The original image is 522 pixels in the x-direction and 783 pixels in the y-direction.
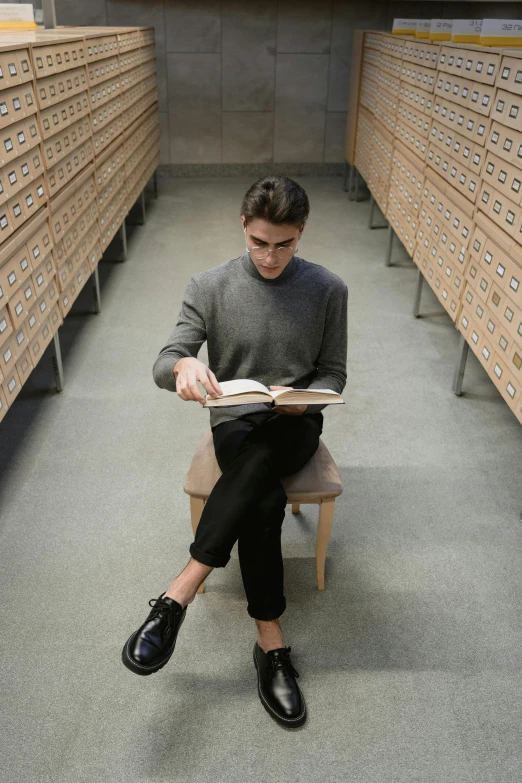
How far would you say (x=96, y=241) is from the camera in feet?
11.3

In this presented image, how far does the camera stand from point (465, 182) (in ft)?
8.98

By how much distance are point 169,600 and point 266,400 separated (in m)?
0.55

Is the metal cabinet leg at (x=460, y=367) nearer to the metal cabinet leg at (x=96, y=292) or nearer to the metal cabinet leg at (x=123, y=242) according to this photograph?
the metal cabinet leg at (x=96, y=292)

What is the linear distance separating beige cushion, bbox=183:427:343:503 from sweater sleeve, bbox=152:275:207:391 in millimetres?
245

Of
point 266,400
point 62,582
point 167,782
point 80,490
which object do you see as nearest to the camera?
point 167,782

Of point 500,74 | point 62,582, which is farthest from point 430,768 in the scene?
point 500,74

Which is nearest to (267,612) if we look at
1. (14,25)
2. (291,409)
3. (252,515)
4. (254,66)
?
(252,515)

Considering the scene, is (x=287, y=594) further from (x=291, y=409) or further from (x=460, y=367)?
(x=460, y=367)

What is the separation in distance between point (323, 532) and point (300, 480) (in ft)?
0.74

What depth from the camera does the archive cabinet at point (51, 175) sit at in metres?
Answer: 2.16

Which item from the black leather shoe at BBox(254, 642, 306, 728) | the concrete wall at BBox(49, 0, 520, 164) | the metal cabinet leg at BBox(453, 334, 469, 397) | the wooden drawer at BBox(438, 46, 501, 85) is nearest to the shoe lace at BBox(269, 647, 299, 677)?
the black leather shoe at BBox(254, 642, 306, 728)

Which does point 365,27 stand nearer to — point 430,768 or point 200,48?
point 200,48

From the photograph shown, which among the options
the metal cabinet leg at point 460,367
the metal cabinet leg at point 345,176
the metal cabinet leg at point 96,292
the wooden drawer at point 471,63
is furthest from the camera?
the metal cabinet leg at point 345,176

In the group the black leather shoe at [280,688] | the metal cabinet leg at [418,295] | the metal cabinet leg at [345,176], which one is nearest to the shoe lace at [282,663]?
the black leather shoe at [280,688]
